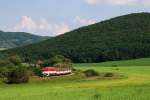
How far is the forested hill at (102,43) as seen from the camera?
477 feet

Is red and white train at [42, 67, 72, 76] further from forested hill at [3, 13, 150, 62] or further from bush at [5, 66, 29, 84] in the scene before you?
forested hill at [3, 13, 150, 62]

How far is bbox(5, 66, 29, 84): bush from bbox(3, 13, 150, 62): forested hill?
269 ft

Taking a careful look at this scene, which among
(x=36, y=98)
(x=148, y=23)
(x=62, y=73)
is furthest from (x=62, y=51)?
(x=36, y=98)

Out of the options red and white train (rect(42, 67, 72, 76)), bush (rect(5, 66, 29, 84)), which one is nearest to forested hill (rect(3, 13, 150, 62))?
red and white train (rect(42, 67, 72, 76))

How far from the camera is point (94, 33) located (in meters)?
184

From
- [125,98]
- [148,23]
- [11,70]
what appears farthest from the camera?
[148,23]

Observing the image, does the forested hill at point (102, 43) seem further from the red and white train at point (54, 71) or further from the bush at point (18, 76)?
the bush at point (18, 76)

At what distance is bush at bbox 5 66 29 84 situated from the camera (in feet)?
193

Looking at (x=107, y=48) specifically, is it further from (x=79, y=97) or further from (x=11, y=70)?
(x=79, y=97)

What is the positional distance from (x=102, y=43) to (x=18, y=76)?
103354 mm

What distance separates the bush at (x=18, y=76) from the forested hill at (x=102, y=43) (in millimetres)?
82095

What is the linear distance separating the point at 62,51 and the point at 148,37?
26.0m

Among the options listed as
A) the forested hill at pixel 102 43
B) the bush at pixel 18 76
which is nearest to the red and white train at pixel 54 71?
the bush at pixel 18 76

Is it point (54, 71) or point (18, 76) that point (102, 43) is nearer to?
point (54, 71)
